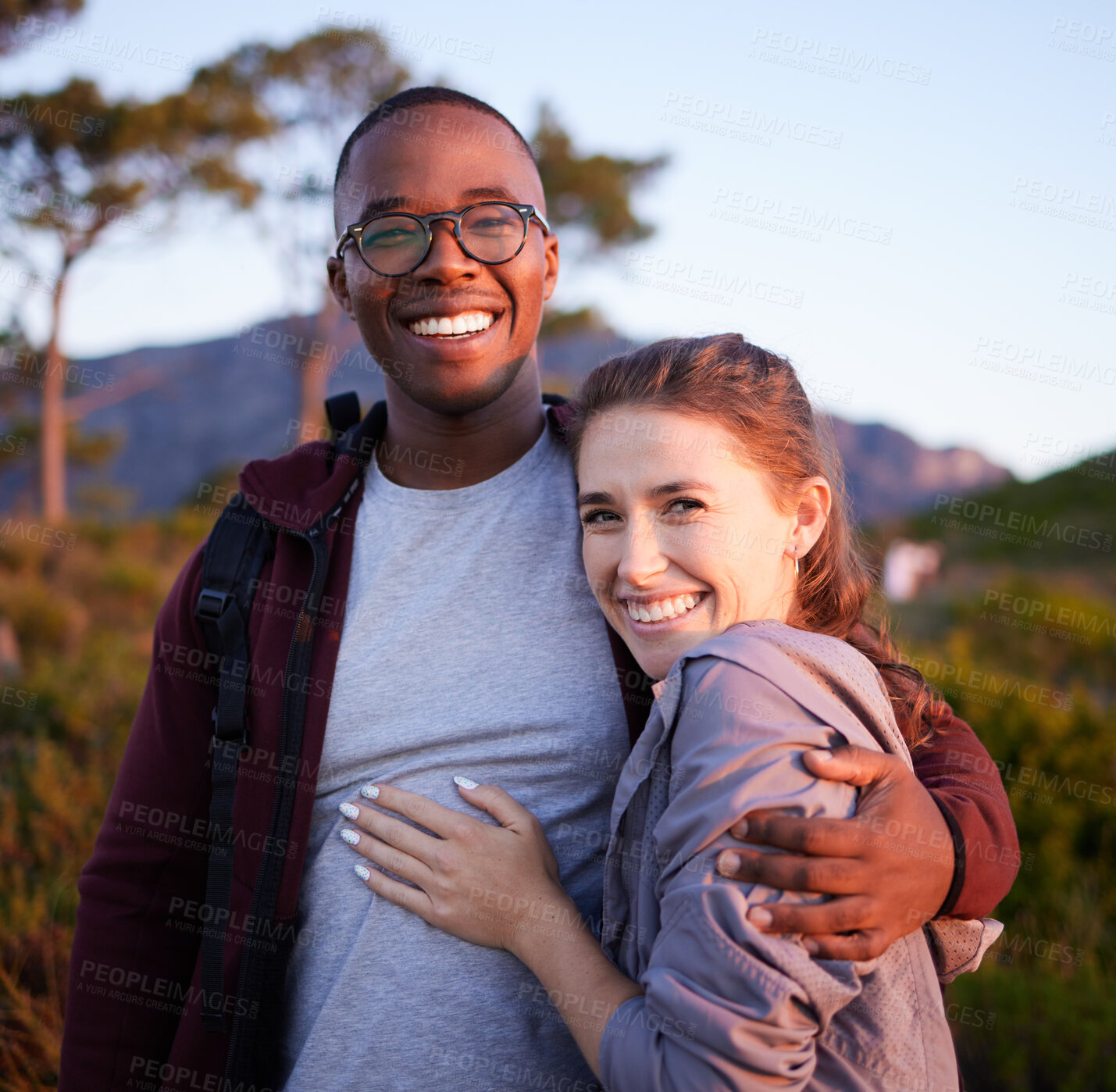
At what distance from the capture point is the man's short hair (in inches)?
91.2

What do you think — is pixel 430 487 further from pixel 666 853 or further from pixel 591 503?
pixel 666 853

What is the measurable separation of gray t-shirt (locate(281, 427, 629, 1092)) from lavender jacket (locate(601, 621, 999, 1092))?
1.12 ft

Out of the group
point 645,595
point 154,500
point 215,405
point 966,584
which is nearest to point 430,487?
point 645,595

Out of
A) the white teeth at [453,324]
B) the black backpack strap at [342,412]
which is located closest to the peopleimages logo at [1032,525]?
the black backpack strap at [342,412]

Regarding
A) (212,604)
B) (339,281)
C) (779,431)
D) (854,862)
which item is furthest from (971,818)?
(339,281)

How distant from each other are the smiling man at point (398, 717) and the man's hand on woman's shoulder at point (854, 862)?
18 cm

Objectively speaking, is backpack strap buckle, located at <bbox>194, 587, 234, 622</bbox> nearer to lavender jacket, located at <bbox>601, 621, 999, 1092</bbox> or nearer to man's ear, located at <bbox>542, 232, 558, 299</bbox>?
lavender jacket, located at <bbox>601, 621, 999, 1092</bbox>

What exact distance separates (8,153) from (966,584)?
16805 millimetres

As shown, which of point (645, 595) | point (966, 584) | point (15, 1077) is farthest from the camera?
point (966, 584)

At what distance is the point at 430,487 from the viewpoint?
2.34 m

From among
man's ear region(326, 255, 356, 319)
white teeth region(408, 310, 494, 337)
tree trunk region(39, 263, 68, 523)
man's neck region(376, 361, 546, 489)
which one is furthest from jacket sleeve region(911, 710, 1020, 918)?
tree trunk region(39, 263, 68, 523)

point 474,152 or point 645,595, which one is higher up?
point 474,152

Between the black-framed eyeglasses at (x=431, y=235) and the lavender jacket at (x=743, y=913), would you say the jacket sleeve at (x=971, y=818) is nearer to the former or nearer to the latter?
the lavender jacket at (x=743, y=913)

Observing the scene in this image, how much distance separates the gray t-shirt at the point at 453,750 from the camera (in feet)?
→ 5.94
